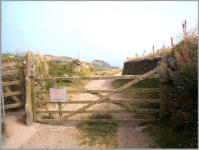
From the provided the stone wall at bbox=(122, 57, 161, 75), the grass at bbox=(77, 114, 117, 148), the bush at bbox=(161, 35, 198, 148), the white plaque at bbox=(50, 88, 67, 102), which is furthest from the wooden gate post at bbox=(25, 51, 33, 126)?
the stone wall at bbox=(122, 57, 161, 75)

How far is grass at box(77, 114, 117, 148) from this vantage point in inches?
169

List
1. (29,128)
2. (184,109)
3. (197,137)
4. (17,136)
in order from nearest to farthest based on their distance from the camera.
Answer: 1. (197,137)
2. (184,109)
3. (17,136)
4. (29,128)

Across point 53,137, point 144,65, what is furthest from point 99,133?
point 144,65

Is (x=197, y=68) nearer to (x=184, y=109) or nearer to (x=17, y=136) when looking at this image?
(x=184, y=109)

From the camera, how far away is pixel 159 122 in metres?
4.95

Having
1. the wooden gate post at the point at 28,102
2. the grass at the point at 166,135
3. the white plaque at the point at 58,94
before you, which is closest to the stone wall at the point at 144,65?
the grass at the point at 166,135

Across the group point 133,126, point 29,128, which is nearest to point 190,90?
point 133,126

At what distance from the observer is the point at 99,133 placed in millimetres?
4754

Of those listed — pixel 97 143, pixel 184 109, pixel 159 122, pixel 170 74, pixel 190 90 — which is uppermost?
pixel 170 74

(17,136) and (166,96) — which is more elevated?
(166,96)

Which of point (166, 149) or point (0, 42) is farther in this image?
point (0, 42)

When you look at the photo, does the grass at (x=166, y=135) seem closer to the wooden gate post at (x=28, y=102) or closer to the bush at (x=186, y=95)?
the bush at (x=186, y=95)

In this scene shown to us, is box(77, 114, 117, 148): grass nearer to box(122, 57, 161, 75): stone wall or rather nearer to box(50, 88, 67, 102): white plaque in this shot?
box(50, 88, 67, 102): white plaque

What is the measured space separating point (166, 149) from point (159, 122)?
1.17 m
